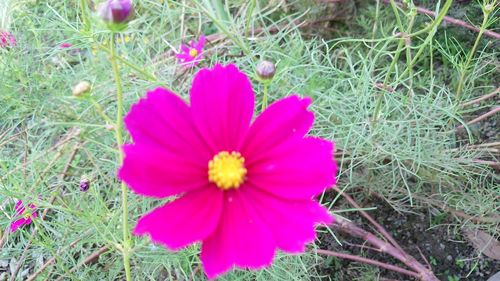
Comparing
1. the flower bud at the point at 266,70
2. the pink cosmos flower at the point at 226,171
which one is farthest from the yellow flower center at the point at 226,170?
the flower bud at the point at 266,70

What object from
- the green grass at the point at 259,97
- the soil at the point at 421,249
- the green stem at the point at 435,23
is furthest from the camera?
the soil at the point at 421,249

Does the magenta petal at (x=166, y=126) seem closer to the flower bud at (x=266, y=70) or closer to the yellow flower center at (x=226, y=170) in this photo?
the yellow flower center at (x=226, y=170)

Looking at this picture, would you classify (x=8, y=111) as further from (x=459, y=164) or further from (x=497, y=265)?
(x=497, y=265)

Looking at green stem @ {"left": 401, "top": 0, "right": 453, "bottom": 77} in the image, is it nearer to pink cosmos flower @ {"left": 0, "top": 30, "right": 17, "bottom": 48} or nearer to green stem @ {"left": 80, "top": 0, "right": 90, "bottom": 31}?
green stem @ {"left": 80, "top": 0, "right": 90, "bottom": 31}

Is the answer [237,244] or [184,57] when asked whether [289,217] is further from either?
[184,57]

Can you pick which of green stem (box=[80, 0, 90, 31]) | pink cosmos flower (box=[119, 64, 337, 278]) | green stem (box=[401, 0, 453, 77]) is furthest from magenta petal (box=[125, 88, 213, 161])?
green stem (box=[401, 0, 453, 77])

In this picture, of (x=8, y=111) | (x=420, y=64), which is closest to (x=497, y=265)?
(x=420, y=64)

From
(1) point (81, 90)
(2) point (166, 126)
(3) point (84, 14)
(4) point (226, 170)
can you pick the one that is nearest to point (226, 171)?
(4) point (226, 170)
